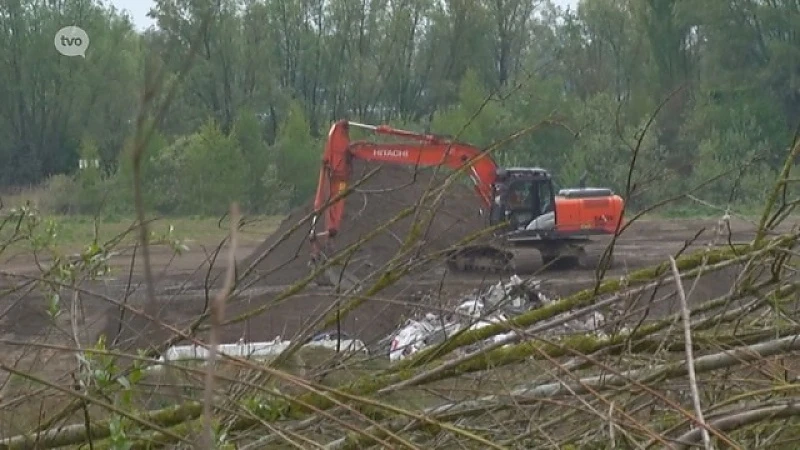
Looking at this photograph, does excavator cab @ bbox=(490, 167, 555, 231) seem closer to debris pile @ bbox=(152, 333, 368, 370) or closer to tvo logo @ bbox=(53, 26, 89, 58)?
tvo logo @ bbox=(53, 26, 89, 58)

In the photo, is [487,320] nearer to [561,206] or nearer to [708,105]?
[561,206]

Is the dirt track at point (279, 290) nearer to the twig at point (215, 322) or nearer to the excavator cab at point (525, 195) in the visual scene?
the excavator cab at point (525, 195)

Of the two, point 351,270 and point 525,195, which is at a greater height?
point 351,270

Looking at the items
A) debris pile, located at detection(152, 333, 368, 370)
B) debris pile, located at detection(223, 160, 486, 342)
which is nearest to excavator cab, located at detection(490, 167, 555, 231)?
debris pile, located at detection(223, 160, 486, 342)

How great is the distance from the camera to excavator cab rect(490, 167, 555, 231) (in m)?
19.5

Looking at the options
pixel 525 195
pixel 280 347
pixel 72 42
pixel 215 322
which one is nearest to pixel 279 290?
pixel 72 42

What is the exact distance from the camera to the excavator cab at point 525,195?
19.5 metres

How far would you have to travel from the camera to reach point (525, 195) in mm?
20203

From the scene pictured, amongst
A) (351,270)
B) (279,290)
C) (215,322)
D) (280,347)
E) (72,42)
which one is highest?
(72,42)

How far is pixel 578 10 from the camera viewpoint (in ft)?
107

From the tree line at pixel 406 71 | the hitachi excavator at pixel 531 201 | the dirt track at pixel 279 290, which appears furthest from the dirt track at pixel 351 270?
the tree line at pixel 406 71

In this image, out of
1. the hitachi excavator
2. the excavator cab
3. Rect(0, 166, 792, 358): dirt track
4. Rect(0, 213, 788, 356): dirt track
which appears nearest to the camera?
Rect(0, 166, 792, 358): dirt track

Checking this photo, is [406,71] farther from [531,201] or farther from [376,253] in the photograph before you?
[376,253]

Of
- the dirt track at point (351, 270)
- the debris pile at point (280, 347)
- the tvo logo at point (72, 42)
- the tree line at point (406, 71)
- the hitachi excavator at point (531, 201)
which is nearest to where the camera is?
the debris pile at point (280, 347)
